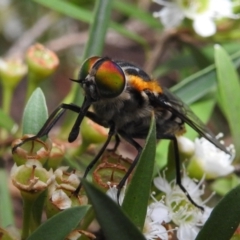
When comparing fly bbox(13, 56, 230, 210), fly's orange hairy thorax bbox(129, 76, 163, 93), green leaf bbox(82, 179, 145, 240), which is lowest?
green leaf bbox(82, 179, 145, 240)

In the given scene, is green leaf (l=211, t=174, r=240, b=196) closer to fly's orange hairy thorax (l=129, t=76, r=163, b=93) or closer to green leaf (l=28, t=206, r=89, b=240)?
fly's orange hairy thorax (l=129, t=76, r=163, b=93)

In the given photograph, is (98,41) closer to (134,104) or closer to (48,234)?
(134,104)

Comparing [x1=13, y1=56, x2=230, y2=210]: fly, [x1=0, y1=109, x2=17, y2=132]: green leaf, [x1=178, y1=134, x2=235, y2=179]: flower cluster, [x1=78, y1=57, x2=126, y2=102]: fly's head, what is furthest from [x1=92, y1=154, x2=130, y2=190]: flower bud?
[x1=0, y1=109, x2=17, y2=132]: green leaf

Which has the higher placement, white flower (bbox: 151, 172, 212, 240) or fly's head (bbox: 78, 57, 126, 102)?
fly's head (bbox: 78, 57, 126, 102)

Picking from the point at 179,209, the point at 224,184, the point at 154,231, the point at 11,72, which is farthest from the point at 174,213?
the point at 11,72

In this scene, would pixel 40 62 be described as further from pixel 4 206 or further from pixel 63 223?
pixel 63 223

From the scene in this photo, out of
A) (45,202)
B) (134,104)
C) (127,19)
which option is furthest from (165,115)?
(127,19)

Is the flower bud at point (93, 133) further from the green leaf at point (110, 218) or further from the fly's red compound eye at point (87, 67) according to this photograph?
the green leaf at point (110, 218)

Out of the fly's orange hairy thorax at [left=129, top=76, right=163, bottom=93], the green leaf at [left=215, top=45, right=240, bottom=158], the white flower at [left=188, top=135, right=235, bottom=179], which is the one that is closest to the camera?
the fly's orange hairy thorax at [left=129, top=76, right=163, bottom=93]
